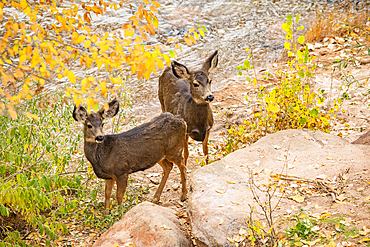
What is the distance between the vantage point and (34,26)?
159 inches

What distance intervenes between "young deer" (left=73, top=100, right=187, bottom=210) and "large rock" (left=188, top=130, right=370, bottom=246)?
3.55 feet

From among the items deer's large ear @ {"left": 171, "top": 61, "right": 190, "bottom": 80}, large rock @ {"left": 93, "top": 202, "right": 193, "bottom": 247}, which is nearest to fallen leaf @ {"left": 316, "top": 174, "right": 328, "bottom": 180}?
large rock @ {"left": 93, "top": 202, "right": 193, "bottom": 247}

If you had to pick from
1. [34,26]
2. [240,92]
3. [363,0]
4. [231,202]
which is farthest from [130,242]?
[363,0]

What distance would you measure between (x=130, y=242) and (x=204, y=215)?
0.92 m

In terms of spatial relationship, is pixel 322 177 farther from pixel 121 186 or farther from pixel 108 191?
pixel 108 191

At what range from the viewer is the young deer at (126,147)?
5.94 metres

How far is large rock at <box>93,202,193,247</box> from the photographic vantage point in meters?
4.45

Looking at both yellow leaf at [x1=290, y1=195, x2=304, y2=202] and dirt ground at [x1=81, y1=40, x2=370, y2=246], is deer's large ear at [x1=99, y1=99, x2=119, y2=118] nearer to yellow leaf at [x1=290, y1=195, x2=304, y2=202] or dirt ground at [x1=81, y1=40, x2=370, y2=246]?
dirt ground at [x1=81, y1=40, x2=370, y2=246]

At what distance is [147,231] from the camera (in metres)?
4.54

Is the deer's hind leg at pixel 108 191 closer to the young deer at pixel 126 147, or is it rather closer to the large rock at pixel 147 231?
the young deer at pixel 126 147

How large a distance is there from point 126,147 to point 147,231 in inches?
80.5

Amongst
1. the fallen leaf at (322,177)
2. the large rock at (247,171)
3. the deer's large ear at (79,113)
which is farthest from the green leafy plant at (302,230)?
the deer's large ear at (79,113)

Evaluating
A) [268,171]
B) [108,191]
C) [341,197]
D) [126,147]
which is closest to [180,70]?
[126,147]

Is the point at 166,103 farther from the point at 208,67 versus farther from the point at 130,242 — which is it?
the point at 130,242
